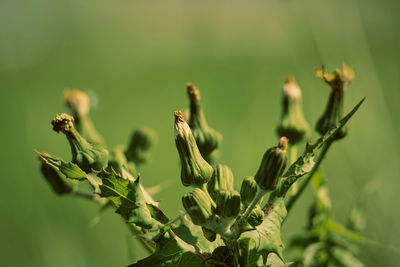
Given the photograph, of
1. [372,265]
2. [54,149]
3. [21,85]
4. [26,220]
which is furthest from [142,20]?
[372,265]

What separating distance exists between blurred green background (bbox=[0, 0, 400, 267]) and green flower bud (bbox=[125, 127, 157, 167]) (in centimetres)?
12

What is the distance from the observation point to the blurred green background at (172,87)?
1.34 metres

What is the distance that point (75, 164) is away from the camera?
1.48 ft

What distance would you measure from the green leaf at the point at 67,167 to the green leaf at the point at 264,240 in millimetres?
178

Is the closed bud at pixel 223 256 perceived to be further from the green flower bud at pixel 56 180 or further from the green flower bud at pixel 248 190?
the green flower bud at pixel 56 180

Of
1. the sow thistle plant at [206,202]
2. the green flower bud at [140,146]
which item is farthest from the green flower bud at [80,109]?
the sow thistle plant at [206,202]

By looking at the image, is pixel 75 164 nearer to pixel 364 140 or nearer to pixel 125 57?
pixel 364 140

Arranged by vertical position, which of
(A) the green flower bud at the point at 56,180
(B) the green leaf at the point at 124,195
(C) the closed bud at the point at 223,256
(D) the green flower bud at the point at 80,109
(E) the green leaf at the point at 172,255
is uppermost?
(D) the green flower bud at the point at 80,109

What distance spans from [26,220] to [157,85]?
163 centimetres

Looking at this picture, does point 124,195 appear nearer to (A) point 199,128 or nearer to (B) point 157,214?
(B) point 157,214

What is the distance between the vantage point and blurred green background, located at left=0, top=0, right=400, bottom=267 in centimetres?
134

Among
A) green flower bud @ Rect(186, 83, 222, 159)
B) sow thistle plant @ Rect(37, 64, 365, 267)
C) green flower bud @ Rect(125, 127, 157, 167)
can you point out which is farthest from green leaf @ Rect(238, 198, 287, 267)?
green flower bud @ Rect(125, 127, 157, 167)

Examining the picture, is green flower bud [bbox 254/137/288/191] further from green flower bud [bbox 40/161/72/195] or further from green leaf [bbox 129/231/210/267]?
green flower bud [bbox 40/161/72/195]

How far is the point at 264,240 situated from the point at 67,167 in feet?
0.69
